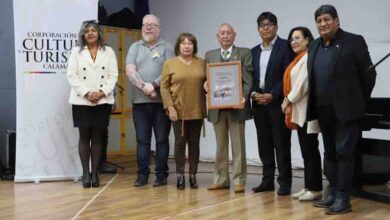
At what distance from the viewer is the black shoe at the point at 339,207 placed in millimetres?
3855

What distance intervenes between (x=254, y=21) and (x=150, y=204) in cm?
315

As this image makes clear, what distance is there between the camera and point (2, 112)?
6.21m

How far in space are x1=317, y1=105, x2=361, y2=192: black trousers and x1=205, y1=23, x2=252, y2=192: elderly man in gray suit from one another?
0.81 m

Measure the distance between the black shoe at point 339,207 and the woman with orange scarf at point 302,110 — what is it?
396 mm

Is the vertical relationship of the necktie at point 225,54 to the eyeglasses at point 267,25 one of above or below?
below

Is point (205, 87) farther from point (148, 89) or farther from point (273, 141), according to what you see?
point (273, 141)

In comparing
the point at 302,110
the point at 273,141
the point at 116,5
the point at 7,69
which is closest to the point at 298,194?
the point at 273,141

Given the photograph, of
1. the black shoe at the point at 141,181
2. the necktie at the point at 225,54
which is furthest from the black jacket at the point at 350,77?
the black shoe at the point at 141,181

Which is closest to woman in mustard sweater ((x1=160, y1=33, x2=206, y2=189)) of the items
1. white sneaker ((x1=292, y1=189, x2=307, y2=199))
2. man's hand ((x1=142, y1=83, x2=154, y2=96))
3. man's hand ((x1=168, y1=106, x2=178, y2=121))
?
man's hand ((x1=168, y1=106, x2=178, y2=121))

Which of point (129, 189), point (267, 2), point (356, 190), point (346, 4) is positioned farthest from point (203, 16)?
point (356, 190)

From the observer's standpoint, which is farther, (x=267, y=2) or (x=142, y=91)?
(x=267, y=2)

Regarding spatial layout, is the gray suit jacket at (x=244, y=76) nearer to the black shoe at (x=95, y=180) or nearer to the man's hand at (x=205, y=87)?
the man's hand at (x=205, y=87)

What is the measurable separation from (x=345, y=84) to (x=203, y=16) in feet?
11.7

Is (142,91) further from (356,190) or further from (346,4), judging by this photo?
(346,4)
